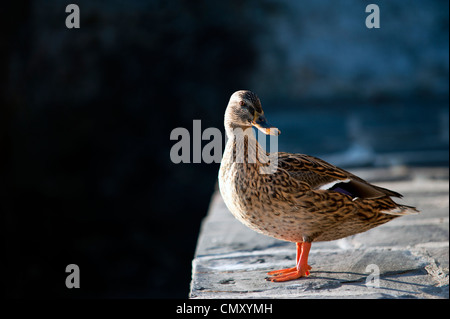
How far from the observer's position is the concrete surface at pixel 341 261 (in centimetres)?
292

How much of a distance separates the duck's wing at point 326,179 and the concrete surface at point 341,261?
455 mm

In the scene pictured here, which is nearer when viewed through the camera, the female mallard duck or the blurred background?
the female mallard duck

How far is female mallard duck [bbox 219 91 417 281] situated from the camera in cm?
290

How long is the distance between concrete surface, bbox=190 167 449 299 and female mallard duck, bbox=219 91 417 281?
166 millimetres

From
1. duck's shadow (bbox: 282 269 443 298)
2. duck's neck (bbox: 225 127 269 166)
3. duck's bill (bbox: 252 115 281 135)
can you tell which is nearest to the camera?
duck's bill (bbox: 252 115 281 135)

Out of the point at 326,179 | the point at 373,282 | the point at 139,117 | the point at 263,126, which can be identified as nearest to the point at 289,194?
the point at 326,179

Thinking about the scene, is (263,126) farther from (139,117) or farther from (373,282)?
(139,117)

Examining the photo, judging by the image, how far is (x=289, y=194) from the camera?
291 cm

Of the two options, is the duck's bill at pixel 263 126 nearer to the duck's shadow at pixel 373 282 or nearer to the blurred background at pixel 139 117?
the duck's shadow at pixel 373 282

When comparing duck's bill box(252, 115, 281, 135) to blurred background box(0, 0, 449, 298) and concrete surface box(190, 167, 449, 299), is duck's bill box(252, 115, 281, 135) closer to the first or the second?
concrete surface box(190, 167, 449, 299)

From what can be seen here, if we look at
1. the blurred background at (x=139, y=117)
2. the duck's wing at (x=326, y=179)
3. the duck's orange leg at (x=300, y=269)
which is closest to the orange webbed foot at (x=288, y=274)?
the duck's orange leg at (x=300, y=269)

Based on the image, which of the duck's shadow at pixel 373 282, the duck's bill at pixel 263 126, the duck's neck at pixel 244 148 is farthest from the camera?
the duck's neck at pixel 244 148

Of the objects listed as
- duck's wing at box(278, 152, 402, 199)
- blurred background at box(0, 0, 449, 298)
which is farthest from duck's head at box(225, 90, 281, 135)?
blurred background at box(0, 0, 449, 298)

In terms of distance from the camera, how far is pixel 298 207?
9.56ft
